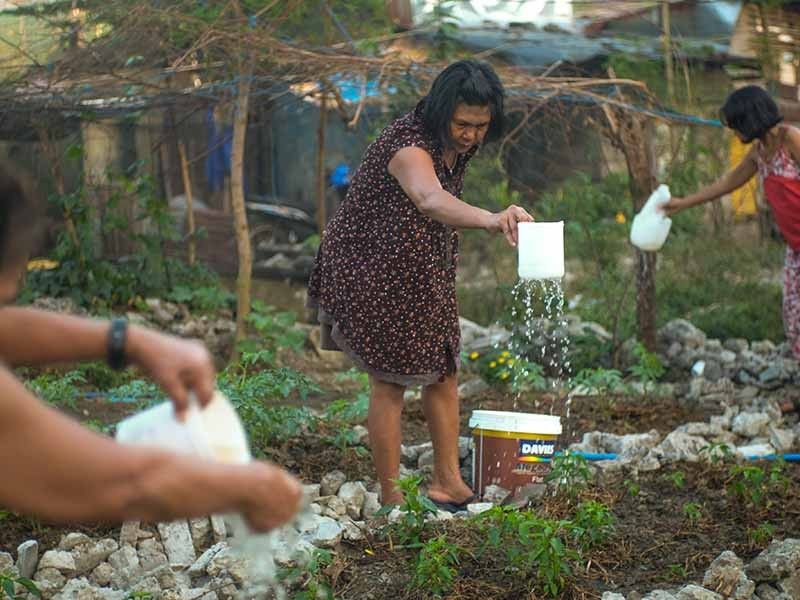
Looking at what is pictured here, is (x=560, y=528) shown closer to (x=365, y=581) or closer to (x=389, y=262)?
(x=365, y=581)

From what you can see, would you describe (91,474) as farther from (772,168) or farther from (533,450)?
(772,168)

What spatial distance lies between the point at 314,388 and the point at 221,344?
11.4ft

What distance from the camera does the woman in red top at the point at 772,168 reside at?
570cm

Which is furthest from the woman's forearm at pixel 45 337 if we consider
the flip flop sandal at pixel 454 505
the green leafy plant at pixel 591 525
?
the flip flop sandal at pixel 454 505

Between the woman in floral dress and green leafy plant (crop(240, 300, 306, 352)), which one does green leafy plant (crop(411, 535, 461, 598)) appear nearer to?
the woman in floral dress

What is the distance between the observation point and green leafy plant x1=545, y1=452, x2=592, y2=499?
14.2 ft

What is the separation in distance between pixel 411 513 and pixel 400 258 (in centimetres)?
95

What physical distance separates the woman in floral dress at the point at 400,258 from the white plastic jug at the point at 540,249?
0.37m

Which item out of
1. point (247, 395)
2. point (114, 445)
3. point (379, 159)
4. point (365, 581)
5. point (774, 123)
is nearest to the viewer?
point (114, 445)

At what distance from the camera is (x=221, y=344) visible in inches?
324

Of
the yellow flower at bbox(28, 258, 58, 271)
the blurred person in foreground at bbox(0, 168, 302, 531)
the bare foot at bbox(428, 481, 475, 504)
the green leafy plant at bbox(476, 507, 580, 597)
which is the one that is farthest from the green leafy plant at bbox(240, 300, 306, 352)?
the blurred person in foreground at bbox(0, 168, 302, 531)

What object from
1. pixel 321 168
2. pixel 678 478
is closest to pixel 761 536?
pixel 678 478

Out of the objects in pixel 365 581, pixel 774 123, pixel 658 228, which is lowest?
pixel 365 581

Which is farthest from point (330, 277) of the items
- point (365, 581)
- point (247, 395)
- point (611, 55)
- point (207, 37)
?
point (611, 55)
